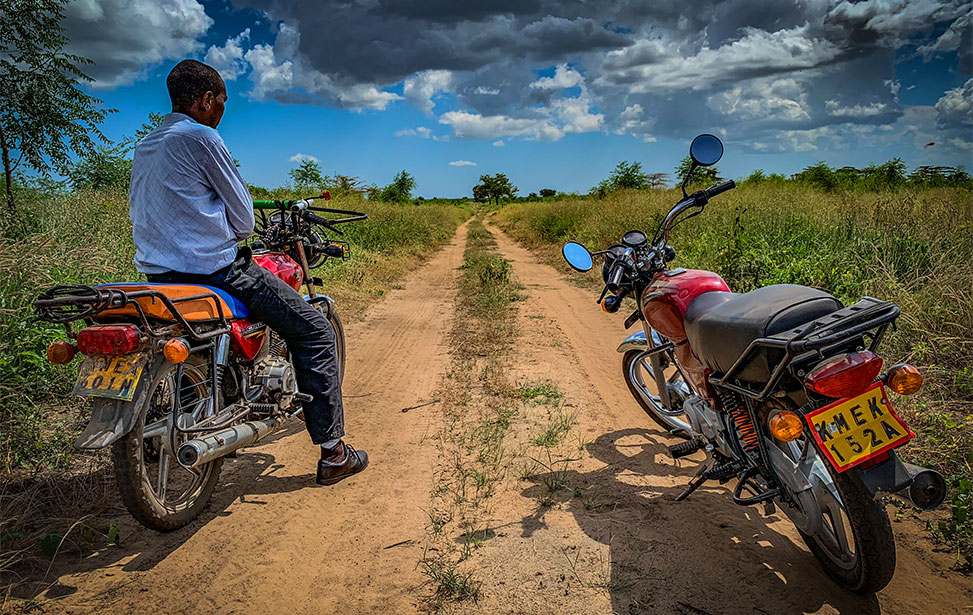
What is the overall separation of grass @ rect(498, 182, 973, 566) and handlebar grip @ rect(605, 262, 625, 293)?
1.85m

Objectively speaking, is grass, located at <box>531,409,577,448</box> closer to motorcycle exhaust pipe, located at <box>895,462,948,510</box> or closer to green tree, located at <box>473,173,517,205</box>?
motorcycle exhaust pipe, located at <box>895,462,948,510</box>

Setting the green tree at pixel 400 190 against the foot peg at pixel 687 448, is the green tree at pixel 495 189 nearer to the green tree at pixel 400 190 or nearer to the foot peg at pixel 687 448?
the green tree at pixel 400 190

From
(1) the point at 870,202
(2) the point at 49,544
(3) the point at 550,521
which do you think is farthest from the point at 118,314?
(1) the point at 870,202

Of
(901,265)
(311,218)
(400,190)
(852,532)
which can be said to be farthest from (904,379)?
(400,190)

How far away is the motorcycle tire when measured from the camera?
1960mm

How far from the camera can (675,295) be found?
2842 mm

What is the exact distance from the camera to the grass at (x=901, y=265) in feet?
10.9

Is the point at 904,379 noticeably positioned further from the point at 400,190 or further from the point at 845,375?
the point at 400,190

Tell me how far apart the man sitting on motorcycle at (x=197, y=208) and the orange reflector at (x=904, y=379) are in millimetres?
2709

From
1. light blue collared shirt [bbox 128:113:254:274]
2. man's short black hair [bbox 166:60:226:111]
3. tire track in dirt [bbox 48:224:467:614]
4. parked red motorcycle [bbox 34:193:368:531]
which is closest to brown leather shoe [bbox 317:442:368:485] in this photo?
tire track in dirt [bbox 48:224:467:614]

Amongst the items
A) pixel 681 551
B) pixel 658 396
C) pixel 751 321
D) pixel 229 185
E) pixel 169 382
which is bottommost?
pixel 681 551

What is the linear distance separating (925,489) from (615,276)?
5.66ft

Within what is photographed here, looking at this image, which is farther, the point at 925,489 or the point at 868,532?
the point at 868,532

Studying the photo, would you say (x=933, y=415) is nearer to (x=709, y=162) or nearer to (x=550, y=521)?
(x=709, y=162)
